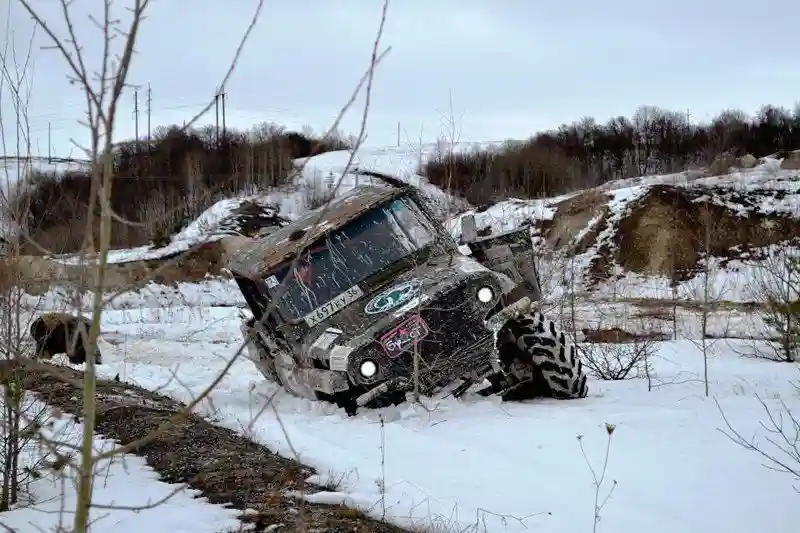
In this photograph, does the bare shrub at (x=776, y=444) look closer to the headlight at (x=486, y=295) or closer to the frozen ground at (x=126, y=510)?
the headlight at (x=486, y=295)

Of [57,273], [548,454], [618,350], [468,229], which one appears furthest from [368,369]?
[618,350]

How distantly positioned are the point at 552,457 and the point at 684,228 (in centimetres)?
2784

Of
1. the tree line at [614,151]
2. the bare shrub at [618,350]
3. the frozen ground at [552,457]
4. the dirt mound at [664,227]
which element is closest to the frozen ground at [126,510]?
the frozen ground at [552,457]

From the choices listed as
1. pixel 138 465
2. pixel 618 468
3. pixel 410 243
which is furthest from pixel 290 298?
pixel 618 468

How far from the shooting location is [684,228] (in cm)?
3069

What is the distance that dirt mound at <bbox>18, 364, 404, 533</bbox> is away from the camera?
4.15 meters

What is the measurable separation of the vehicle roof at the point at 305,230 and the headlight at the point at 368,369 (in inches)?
48.3

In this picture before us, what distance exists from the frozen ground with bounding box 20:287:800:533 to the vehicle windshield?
1.04 m

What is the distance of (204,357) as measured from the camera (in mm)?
12523

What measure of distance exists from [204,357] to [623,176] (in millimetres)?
40203

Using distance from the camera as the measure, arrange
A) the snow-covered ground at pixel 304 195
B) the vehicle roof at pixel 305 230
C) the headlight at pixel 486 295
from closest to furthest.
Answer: the headlight at pixel 486 295, the vehicle roof at pixel 305 230, the snow-covered ground at pixel 304 195

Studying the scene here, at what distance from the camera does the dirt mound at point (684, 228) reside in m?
28.1

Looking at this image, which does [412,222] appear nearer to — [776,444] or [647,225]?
[776,444]

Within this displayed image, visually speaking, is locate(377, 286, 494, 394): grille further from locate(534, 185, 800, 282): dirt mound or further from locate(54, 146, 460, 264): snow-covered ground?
locate(534, 185, 800, 282): dirt mound
